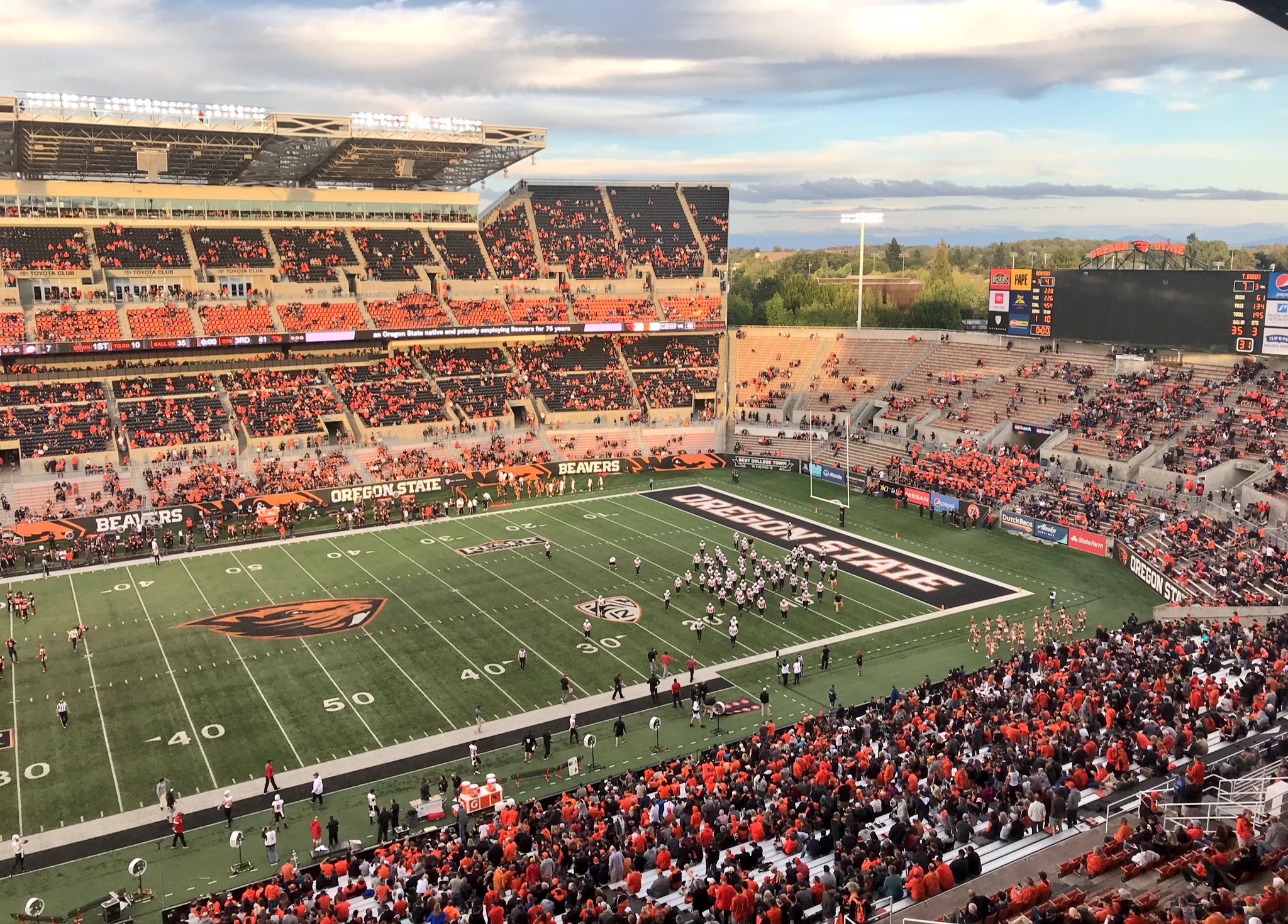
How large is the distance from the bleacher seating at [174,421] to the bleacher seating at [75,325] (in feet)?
12.0

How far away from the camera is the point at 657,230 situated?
68250 millimetres

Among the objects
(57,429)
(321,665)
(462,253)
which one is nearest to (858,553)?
(321,665)

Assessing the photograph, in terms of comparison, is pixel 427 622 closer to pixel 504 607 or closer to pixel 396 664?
pixel 504 607

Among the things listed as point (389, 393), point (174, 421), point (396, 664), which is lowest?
point (396, 664)

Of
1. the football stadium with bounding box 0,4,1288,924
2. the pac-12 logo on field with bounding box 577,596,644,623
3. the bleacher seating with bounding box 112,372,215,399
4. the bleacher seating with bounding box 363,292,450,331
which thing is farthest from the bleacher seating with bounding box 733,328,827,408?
the pac-12 logo on field with bounding box 577,596,644,623

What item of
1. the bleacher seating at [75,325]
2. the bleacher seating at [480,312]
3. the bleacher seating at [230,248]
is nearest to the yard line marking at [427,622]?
the bleacher seating at [75,325]

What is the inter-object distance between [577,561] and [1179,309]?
2876cm

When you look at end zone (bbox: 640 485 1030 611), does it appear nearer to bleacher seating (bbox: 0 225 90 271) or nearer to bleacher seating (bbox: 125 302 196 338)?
bleacher seating (bbox: 125 302 196 338)

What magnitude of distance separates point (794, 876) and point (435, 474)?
37.1 meters

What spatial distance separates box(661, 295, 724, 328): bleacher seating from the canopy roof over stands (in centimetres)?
1291

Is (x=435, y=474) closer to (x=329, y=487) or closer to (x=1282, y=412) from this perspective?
(x=329, y=487)

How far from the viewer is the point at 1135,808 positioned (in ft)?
50.4

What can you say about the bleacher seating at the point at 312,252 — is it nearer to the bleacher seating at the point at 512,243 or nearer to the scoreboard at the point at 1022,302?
the bleacher seating at the point at 512,243

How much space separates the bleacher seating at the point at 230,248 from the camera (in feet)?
182
